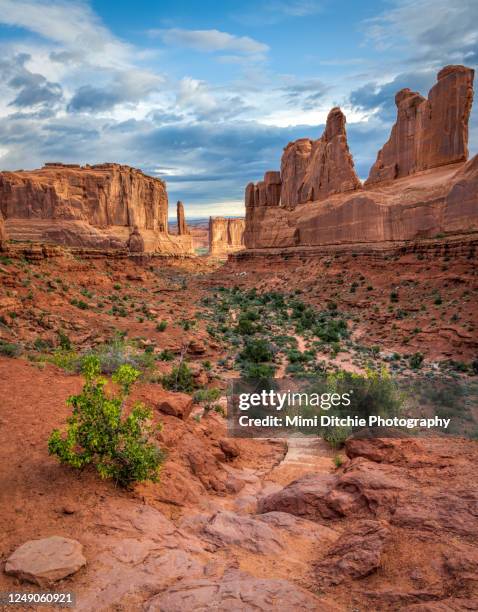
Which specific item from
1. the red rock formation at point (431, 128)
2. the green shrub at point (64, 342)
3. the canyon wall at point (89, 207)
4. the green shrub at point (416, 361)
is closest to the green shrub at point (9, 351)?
the green shrub at point (64, 342)

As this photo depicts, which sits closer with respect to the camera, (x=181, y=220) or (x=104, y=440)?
(x=104, y=440)

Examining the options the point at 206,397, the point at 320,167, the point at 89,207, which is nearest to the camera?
the point at 206,397

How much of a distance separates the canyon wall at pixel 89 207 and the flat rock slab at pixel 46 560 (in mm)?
62959

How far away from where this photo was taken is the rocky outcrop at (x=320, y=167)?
41.3m

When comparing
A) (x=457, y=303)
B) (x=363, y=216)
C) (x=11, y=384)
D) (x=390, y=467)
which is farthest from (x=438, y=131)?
(x=11, y=384)

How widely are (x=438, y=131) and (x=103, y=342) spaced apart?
29.1 metres

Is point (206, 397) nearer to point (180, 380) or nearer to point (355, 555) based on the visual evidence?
point (180, 380)

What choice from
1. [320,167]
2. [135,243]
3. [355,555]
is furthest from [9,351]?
[135,243]

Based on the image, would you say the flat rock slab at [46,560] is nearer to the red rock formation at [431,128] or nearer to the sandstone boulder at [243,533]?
the sandstone boulder at [243,533]

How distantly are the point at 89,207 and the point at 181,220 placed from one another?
101ft

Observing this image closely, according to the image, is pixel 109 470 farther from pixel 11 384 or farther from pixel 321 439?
pixel 321 439

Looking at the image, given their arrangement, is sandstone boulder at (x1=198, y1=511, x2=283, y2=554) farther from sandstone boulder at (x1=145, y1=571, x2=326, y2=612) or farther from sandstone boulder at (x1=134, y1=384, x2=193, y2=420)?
sandstone boulder at (x1=134, y1=384, x2=193, y2=420)

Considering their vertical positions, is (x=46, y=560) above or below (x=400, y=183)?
below

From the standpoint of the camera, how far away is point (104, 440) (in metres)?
5.32
